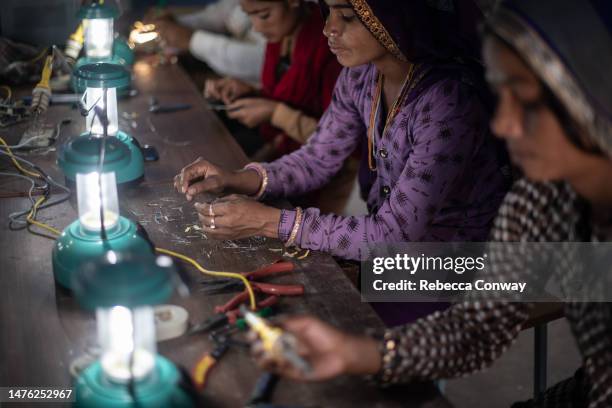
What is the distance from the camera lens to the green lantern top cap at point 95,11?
227 centimetres

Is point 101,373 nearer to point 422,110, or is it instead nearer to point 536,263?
point 536,263

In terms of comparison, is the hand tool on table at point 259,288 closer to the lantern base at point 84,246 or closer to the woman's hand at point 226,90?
the lantern base at point 84,246

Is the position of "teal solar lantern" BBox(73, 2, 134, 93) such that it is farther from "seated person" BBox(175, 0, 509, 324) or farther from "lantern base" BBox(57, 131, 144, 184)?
"lantern base" BBox(57, 131, 144, 184)

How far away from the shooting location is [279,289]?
5.00 ft

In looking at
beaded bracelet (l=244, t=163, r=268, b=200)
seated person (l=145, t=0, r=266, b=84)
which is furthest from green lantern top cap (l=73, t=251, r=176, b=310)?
seated person (l=145, t=0, r=266, b=84)

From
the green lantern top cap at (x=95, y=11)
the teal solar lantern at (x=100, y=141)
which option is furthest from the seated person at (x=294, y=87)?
the teal solar lantern at (x=100, y=141)

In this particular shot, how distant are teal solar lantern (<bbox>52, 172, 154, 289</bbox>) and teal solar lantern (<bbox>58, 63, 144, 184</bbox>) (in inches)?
1.5

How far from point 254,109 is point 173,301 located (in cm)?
161

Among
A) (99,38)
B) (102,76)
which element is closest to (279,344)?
(102,76)

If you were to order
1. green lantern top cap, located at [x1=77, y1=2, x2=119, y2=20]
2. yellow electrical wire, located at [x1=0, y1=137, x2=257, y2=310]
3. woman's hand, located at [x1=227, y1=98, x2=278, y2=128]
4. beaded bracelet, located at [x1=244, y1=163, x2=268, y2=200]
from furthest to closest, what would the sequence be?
woman's hand, located at [x1=227, y1=98, x2=278, y2=128]
green lantern top cap, located at [x1=77, y1=2, x2=119, y2=20]
beaded bracelet, located at [x1=244, y1=163, x2=268, y2=200]
yellow electrical wire, located at [x1=0, y1=137, x2=257, y2=310]

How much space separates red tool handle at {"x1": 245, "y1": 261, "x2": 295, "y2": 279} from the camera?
62.2 inches

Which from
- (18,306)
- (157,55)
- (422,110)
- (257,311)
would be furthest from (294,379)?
(157,55)

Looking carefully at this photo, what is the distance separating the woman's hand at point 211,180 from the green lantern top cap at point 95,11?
24.0 inches

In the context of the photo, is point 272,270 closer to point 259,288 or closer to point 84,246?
point 259,288
